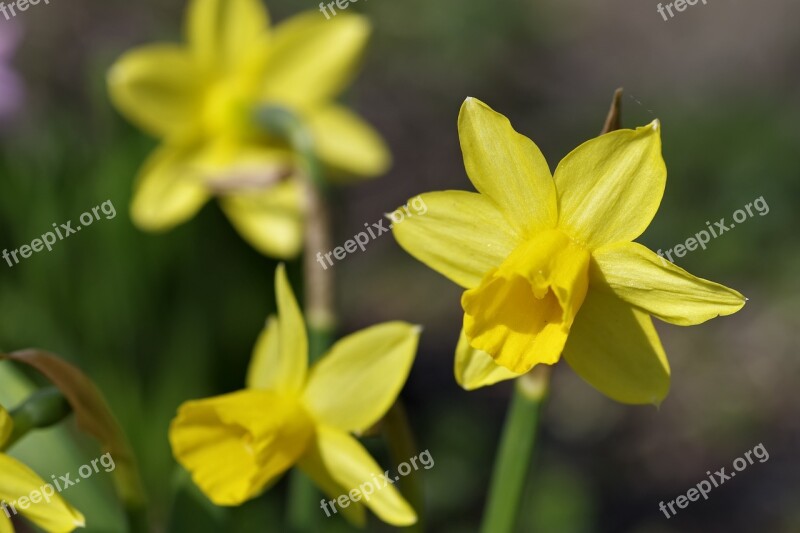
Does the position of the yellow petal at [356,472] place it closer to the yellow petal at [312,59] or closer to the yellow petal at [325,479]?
the yellow petal at [325,479]

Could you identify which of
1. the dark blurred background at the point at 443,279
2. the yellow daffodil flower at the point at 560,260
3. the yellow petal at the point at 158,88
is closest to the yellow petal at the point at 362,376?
the yellow daffodil flower at the point at 560,260

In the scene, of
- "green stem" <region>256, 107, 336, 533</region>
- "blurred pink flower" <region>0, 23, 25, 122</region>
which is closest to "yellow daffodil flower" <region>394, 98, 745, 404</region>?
"green stem" <region>256, 107, 336, 533</region>

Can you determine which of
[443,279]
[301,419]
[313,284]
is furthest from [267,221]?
[443,279]

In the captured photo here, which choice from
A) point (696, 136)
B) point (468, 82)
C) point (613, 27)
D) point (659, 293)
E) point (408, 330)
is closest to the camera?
point (659, 293)

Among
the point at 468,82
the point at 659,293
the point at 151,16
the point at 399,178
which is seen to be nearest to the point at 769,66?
the point at 468,82

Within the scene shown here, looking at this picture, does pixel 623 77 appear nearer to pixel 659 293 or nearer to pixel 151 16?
pixel 151 16

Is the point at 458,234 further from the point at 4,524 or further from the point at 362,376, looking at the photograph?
the point at 4,524

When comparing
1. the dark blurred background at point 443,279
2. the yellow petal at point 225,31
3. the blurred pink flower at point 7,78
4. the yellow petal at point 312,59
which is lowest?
the dark blurred background at point 443,279
